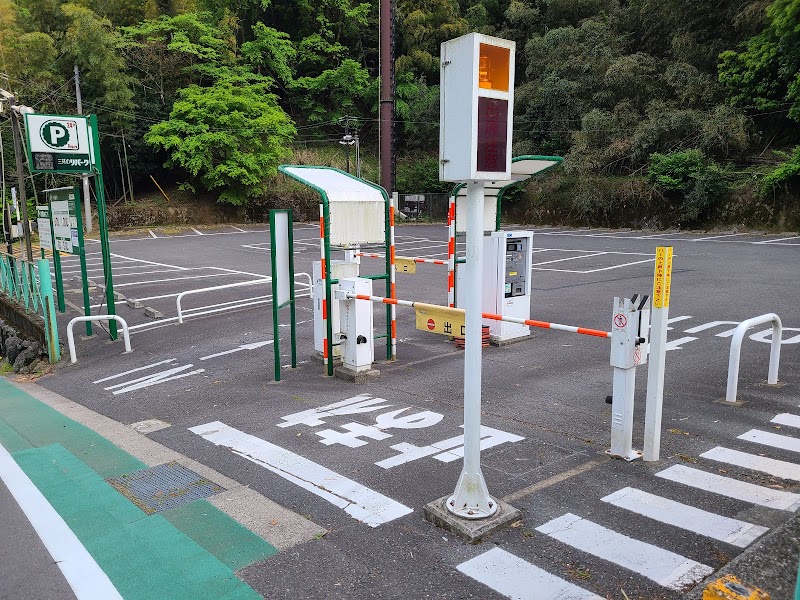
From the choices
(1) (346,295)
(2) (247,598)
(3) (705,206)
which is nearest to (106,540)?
(2) (247,598)

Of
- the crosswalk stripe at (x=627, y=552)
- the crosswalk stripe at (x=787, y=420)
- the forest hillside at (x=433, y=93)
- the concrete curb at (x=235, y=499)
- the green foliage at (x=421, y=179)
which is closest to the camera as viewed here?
the crosswalk stripe at (x=627, y=552)

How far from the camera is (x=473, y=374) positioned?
3729 mm

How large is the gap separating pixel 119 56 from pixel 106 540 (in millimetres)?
39743

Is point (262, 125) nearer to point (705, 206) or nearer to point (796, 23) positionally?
point (705, 206)

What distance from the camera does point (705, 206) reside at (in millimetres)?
29219

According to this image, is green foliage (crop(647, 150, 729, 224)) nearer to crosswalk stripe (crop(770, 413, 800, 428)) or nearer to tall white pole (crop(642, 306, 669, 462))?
crosswalk stripe (crop(770, 413, 800, 428))

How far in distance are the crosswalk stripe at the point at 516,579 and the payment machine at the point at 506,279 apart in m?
5.01

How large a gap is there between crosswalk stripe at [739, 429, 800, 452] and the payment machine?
354 centimetres

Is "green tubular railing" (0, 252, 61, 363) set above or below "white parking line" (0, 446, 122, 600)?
above

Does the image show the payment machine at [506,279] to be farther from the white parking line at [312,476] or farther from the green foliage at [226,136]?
the green foliage at [226,136]

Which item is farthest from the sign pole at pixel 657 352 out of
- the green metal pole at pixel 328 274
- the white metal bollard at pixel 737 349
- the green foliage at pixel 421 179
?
the green foliage at pixel 421 179

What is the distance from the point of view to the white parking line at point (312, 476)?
13.3ft

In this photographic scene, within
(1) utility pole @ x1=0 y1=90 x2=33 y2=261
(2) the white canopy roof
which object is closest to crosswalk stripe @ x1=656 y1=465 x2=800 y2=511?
(2) the white canopy roof

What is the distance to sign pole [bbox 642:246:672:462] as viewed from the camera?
438 centimetres
